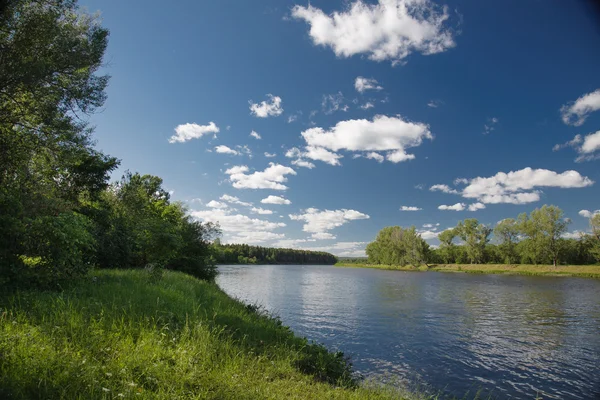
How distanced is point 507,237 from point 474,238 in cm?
1041

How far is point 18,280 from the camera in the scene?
25.1 feet

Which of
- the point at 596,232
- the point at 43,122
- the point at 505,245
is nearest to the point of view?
the point at 43,122

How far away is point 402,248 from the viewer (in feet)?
380

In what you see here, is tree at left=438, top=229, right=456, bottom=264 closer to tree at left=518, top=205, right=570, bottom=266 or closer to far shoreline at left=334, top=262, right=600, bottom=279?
far shoreline at left=334, top=262, right=600, bottom=279

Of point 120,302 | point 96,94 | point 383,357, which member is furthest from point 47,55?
point 383,357

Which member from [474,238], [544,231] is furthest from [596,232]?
[474,238]

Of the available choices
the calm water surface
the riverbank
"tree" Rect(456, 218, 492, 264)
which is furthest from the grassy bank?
"tree" Rect(456, 218, 492, 264)

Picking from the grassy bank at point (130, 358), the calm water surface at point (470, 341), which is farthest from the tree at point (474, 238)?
the grassy bank at point (130, 358)

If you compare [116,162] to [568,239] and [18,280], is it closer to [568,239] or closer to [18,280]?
[18,280]

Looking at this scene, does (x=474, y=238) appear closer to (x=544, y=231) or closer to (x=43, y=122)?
(x=544, y=231)

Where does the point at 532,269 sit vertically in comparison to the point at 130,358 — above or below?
below

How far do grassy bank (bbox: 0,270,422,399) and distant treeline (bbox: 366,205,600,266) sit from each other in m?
88.8

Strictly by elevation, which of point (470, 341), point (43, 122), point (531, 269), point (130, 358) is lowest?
point (470, 341)

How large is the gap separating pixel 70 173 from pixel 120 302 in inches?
728
